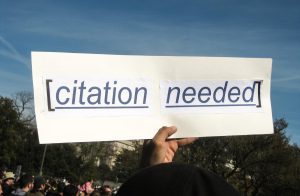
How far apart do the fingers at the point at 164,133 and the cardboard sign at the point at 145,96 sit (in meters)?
0.13

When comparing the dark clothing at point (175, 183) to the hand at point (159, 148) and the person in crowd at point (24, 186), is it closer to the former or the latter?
the hand at point (159, 148)

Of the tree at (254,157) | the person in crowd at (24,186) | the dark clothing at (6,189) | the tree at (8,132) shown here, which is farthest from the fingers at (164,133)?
the tree at (8,132)

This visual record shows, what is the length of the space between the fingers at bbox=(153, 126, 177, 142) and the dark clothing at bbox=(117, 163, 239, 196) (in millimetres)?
1390

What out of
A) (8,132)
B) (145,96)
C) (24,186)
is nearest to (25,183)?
(24,186)

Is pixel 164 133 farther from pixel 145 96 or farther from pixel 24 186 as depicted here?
pixel 24 186

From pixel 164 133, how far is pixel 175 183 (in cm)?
162

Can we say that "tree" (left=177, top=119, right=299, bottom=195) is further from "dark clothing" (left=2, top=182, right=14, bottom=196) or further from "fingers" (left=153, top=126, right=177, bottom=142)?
"fingers" (left=153, top=126, right=177, bottom=142)

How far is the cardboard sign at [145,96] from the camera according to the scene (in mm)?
2873

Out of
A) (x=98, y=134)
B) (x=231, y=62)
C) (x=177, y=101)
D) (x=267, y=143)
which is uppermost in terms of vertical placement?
(x=267, y=143)

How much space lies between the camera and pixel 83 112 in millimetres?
2965

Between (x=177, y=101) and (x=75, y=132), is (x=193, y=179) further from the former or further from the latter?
(x=177, y=101)

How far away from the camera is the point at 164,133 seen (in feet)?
9.33

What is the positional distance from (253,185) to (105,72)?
40695mm

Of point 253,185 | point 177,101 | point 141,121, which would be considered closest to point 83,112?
point 141,121
